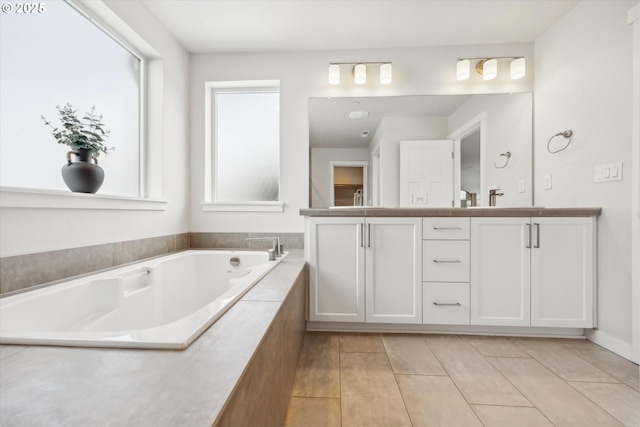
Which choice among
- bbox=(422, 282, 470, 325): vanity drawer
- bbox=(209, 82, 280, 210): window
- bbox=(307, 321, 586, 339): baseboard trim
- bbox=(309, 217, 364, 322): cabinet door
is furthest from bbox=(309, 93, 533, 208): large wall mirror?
bbox=(307, 321, 586, 339): baseboard trim

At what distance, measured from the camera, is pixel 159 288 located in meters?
1.78

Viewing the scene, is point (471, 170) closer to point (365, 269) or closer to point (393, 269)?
point (393, 269)

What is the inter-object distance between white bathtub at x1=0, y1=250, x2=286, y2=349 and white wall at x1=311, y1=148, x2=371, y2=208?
28.7 inches

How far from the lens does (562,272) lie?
1.89 m

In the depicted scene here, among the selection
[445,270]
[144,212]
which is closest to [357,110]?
[445,270]

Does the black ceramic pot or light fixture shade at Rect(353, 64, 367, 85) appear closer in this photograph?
the black ceramic pot

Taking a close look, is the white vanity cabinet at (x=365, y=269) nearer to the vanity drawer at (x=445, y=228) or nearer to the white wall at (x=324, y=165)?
the vanity drawer at (x=445, y=228)

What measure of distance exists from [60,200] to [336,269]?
5.16 ft

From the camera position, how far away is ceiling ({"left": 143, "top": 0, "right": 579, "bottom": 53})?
2.00 meters

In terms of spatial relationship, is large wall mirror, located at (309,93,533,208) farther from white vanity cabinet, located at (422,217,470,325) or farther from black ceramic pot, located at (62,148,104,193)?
black ceramic pot, located at (62,148,104,193)

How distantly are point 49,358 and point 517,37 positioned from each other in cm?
336

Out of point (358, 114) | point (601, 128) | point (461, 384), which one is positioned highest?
point (358, 114)

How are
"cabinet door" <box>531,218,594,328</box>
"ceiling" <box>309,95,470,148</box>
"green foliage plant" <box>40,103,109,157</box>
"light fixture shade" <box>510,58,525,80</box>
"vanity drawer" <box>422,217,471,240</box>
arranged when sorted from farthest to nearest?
"ceiling" <box>309,95,470,148</box> < "light fixture shade" <box>510,58,525,80</box> < "vanity drawer" <box>422,217,471,240</box> < "cabinet door" <box>531,218,594,328</box> < "green foliage plant" <box>40,103,109,157</box>

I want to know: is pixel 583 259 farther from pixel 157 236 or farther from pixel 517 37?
pixel 157 236
